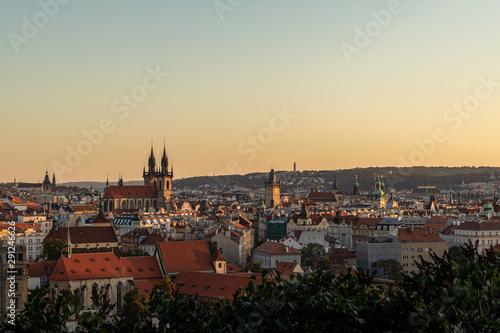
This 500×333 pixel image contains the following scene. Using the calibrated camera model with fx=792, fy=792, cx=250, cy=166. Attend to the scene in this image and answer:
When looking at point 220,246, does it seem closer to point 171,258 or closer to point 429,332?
point 171,258

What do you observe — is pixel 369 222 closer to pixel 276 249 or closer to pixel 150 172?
pixel 276 249

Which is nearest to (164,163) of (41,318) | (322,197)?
(322,197)

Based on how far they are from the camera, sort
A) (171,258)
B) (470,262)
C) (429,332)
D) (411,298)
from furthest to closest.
Answer: (171,258) → (470,262) → (411,298) → (429,332)

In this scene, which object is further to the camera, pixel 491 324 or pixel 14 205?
pixel 14 205

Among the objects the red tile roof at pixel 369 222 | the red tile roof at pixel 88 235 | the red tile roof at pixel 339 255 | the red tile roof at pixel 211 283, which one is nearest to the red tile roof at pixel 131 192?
the red tile roof at pixel 369 222

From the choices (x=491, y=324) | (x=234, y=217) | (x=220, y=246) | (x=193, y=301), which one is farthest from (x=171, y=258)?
(x=234, y=217)
